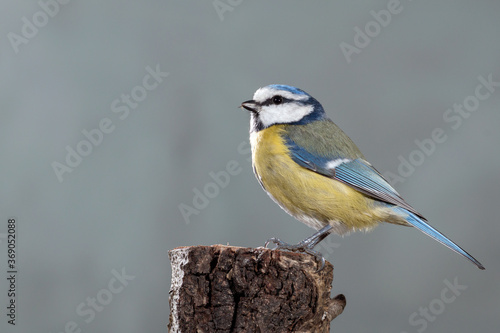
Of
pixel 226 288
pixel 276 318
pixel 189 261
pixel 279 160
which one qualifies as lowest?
pixel 276 318

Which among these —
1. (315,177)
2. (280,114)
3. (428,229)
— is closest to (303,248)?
(315,177)

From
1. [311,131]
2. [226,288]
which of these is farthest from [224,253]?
[311,131]

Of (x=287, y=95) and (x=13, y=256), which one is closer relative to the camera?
(x=287, y=95)

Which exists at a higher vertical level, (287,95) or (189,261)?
→ (287,95)

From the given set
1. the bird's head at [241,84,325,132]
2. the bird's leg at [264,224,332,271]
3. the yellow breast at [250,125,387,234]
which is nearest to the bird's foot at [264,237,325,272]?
the bird's leg at [264,224,332,271]

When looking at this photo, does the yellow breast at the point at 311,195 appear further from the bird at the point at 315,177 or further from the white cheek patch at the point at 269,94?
the white cheek patch at the point at 269,94

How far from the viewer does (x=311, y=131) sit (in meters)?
2.28

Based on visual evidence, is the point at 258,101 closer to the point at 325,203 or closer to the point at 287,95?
the point at 287,95

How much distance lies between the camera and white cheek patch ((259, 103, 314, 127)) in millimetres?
2281

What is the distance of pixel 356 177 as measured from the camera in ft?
7.04

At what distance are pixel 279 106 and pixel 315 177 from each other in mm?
402

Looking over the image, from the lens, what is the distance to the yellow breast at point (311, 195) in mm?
2076

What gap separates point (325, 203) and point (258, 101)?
Result: 58 cm

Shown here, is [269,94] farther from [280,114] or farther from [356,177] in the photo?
[356,177]
